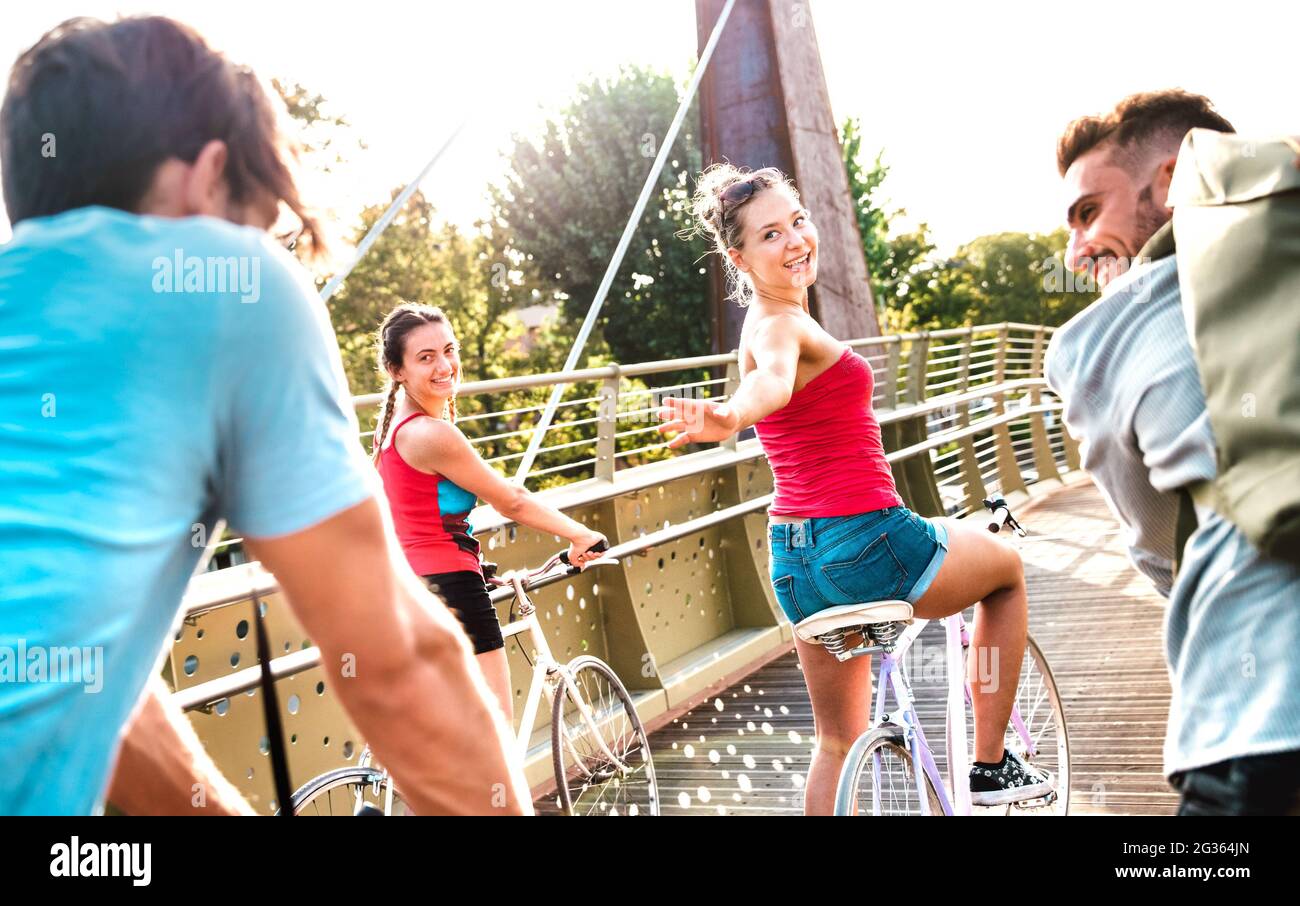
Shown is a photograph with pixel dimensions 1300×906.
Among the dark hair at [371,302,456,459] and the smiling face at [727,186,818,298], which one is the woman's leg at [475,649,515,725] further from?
the smiling face at [727,186,818,298]

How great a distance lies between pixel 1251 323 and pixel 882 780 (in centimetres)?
191

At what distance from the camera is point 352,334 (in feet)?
115

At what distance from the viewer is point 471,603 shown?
3967mm

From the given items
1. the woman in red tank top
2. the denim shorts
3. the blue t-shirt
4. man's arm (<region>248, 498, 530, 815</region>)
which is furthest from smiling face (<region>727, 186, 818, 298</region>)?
the blue t-shirt

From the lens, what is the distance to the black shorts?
392 centimetres

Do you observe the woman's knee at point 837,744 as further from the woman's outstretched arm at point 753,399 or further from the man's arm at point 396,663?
the man's arm at point 396,663

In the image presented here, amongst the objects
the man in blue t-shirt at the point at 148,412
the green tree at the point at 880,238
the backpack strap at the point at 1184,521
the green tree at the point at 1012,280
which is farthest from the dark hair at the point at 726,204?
the green tree at the point at 1012,280

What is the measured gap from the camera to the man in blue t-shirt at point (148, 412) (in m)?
1.15

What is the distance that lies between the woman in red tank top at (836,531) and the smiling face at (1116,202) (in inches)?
44.4

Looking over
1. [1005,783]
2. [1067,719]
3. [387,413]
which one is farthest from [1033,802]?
[1067,719]

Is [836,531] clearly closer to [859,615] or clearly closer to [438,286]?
[859,615]
